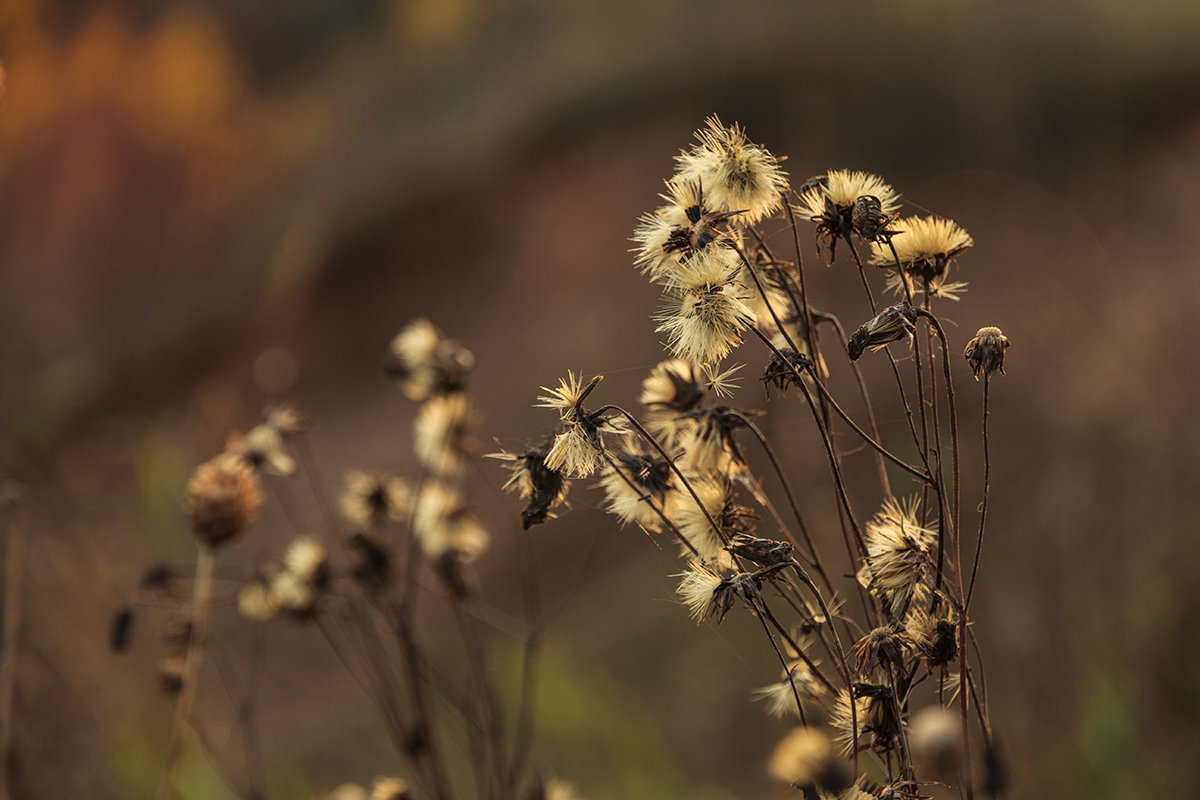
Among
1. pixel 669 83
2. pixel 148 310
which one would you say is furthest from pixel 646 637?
pixel 148 310

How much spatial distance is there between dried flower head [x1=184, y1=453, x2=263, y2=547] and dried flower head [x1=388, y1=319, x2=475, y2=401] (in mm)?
136

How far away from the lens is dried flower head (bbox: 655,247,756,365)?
1.11 feet

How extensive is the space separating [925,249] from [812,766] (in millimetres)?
223

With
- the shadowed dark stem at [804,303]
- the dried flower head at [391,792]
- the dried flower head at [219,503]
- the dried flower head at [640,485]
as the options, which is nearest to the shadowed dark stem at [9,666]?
the dried flower head at [219,503]

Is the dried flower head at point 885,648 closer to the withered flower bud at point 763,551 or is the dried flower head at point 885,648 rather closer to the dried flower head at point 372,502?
the withered flower bud at point 763,551

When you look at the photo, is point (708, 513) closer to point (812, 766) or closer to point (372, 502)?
point (812, 766)

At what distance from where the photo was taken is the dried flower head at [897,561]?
33cm

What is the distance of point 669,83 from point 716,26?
0.21 m

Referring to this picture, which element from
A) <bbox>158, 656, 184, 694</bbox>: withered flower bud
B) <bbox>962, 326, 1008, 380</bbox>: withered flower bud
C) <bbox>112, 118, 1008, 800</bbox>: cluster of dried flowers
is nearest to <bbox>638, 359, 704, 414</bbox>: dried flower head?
<bbox>112, 118, 1008, 800</bbox>: cluster of dried flowers

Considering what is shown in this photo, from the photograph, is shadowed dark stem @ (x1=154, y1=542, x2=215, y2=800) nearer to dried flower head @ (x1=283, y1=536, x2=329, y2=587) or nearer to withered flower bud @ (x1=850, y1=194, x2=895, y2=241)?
dried flower head @ (x1=283, y1=536, x2=329, y2=587)

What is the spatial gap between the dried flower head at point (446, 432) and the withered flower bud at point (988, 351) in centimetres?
37

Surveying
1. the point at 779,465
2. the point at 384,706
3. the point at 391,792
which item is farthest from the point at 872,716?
the point at 384,706

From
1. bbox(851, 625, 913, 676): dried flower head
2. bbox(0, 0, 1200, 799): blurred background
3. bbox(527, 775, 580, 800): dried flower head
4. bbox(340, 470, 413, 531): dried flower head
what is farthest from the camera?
bbox(0, 0, 1200, 799): blurred background

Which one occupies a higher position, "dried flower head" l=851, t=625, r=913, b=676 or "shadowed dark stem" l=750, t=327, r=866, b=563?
"shadowed dark stem" l=750, t=327, r=866, b=563
